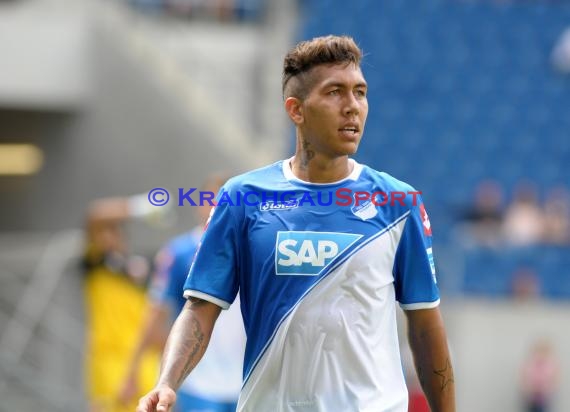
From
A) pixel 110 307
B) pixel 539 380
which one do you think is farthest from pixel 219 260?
pixel 539 380

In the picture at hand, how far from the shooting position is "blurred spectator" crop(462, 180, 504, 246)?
16844 mm

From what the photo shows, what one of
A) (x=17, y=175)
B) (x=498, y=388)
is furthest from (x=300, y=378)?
(x=17, y=175)

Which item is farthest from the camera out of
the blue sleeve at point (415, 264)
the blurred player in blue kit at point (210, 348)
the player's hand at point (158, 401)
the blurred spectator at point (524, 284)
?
the blurred spectator at point (524, 284)

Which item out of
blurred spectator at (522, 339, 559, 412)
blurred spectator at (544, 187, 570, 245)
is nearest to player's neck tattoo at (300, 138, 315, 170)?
blurred spectator at (522, 339, 559, 412)

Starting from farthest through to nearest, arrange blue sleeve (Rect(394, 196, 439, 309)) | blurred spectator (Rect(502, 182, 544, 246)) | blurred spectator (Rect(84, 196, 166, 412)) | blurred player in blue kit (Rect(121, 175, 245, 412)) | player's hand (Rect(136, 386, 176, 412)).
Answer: blurred spectator (Rect(502, 182, 544, 246)), blurred spectator (Rect(84, 196, 166, 412)), blurred player in blue kit (Rect(121, 175, 245, 412)), blue sleeve (Rect(394, 196, 439, 309)), player's hand (Rect(136, 386, 176, 412))

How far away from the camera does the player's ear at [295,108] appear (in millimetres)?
4613

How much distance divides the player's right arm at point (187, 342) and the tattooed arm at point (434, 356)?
28.7 inches

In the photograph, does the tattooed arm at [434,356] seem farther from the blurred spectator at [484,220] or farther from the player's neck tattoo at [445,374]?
the blurred spectator at [484,220]

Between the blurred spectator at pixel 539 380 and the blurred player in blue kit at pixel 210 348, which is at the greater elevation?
the blurred player in blue kit at pixel 210 348

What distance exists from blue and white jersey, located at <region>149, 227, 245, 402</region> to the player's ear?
383cm

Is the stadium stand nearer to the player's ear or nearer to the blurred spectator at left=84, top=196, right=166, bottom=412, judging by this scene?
the blurred spectator at left=84, top=196, right=166, bottom=412

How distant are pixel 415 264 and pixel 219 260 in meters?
0.70

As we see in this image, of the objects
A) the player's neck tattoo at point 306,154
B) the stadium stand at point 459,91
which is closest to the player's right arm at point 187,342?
the player's neck tattoo at point 306,154

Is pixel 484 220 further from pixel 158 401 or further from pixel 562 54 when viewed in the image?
pixel 158 401
